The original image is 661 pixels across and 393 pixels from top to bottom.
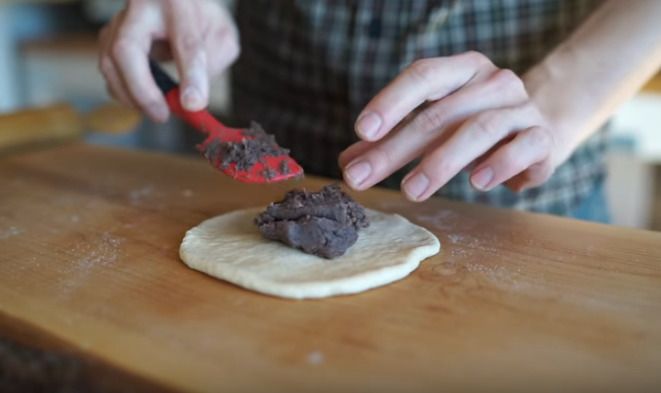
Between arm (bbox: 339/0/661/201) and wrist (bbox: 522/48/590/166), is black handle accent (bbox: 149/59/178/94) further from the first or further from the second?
wrist (bbox: 522/48/590/166)

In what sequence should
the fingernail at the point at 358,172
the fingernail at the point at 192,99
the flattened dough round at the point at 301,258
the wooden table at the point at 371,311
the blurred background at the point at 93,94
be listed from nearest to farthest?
the wooden table at the point at 371,311 < the flattened dough round at the point at 301,258 < the fingernail at the point at 358,172 < the fingernail at the point at 192,99 < the blurred background at the point at 93,94

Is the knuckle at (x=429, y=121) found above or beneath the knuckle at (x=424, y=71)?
beneath

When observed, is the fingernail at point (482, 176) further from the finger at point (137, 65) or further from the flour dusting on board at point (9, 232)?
the flour dusting on board at point (9, 232)

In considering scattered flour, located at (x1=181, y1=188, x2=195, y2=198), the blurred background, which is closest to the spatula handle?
scattered flour, located at (x1=181, y1=188, x2=195, y2=198)

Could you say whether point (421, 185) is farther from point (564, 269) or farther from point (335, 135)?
point (335, 135)

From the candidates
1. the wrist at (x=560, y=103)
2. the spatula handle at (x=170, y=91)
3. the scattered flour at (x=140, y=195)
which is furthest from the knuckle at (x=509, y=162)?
the scattered flour at (x=140, y=195)

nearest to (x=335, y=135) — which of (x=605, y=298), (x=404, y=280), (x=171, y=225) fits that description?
(x=171, y=225)

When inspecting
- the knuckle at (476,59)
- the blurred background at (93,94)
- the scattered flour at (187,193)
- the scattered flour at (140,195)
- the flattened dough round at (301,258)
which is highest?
the knuckle at (476,59)
